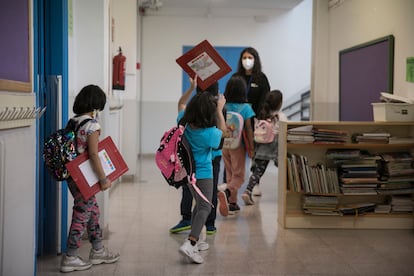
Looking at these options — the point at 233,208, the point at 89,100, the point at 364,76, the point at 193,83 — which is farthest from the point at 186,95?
the point at 364,76

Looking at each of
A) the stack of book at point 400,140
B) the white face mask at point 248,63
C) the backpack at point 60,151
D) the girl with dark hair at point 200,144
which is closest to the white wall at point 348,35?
the stack of book at point 400,140

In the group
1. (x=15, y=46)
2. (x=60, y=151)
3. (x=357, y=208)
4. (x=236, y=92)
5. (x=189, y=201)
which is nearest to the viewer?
(x=15, y=46)

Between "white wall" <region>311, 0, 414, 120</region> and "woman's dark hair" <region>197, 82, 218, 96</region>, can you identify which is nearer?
"woman's dark hair" <region>197, 82, 218, 96</region>

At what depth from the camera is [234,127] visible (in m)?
5.13

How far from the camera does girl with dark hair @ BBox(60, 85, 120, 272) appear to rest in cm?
322

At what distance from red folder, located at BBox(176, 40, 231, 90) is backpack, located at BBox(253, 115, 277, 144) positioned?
1.67m

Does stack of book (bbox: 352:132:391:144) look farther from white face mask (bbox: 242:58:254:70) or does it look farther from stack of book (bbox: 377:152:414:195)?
white face mask (bbox: 242:58:254:70)

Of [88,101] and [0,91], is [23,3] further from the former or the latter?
[88,101]

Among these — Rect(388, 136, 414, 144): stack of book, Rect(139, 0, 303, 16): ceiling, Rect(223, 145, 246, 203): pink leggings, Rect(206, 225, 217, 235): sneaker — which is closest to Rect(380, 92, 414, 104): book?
Rect(388, 136, 414, 144): stack of book

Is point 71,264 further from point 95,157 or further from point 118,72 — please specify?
point 118,72

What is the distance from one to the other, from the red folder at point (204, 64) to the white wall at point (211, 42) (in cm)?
657

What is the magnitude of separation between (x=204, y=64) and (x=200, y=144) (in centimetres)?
71

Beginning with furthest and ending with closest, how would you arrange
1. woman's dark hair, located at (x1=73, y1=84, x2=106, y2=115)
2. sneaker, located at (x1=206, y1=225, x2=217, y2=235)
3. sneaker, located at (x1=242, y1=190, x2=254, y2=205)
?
sneaker, located at (x1=242, y1=190, x2=254, y2=205) < sneaker, located at (x1=206, y1=225, x2=217, y2=235) < woman's dark hair, located at (x1=73, y1=84, x2=106, y2=115)

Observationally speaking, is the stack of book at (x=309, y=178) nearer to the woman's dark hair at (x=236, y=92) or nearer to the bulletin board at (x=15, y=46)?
the woman's dark hair at (x=236, y=92)
